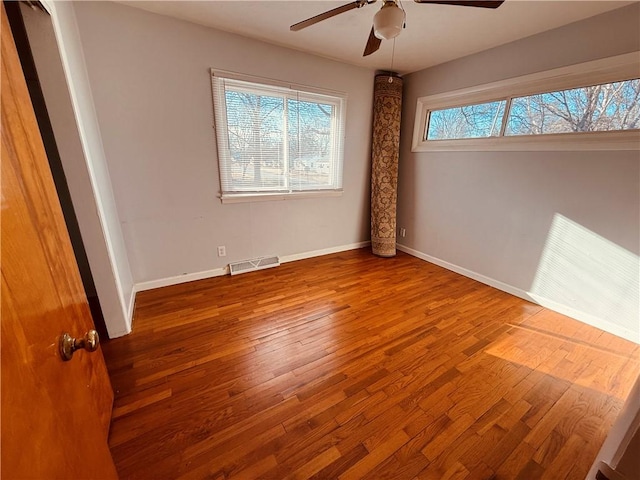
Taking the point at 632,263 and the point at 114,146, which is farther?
the point at 114,146

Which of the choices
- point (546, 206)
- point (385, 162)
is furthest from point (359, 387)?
point (385, 162)

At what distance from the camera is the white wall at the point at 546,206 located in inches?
Result: 76.5

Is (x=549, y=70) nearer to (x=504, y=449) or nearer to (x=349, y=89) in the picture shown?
(x=349, y=89)

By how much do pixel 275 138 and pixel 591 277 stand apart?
3217 mm

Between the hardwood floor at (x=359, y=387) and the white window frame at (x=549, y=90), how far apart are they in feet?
4.81

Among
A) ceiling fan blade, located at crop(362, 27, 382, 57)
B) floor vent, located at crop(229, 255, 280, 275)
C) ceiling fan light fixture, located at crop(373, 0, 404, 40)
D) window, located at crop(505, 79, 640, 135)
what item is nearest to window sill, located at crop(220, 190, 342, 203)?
floor vent, located at crop(229, 255, 280, 275)

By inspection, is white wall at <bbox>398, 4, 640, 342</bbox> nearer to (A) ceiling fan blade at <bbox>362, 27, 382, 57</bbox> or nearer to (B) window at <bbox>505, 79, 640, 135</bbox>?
(B) window at <bbox>505, 79, 640, 135</bbox>

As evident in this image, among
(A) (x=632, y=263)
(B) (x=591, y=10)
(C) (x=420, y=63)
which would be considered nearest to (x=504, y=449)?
(A) (x=632, y=263)

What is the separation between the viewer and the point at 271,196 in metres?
2.99

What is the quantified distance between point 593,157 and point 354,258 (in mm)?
2454

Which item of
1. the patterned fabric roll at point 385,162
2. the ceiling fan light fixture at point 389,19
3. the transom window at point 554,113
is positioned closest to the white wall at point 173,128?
the patterned fabric roll at point 385,162

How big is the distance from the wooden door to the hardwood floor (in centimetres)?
53

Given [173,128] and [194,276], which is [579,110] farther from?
[194,276]

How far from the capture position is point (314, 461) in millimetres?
1170
